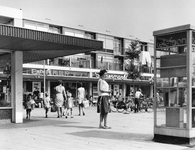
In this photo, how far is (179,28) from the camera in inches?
279

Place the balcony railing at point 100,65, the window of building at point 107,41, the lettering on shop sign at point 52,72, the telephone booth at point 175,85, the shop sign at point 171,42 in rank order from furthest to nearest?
A: the window of building at point 107,41, the balcony railing at point 100,65, the lettering on shop sign at point 52,72, the shop sign at point 171,42, the telephone booth at point 175,85

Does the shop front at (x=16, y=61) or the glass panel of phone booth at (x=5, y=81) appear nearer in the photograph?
the shop front at (x=16, y=61)

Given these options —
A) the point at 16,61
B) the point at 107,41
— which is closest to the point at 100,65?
the point at 107,41

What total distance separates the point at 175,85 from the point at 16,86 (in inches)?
279

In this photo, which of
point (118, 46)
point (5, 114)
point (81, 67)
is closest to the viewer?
point (5, 114)

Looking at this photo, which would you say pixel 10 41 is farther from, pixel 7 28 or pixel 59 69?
Answer: pixel 59 69

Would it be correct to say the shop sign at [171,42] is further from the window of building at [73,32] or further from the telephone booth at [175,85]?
the window of building at [73,32]

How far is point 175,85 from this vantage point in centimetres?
742

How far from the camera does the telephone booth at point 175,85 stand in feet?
22.9

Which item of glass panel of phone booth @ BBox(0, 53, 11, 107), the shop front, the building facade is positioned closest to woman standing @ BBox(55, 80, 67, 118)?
the shop front

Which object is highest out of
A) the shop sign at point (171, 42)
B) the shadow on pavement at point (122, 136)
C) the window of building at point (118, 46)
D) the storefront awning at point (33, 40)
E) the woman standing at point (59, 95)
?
the window of building at point (118, 46)

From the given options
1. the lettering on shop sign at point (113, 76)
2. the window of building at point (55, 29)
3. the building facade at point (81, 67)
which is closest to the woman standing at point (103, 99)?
the building facade at point (81, 67)

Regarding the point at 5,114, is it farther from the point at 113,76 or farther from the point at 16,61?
the point at 113,76

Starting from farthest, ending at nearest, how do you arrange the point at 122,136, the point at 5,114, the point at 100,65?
the point at 100,65, the point at 5,114, the point at 122,136
